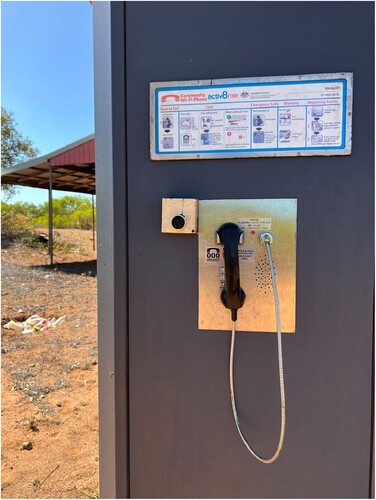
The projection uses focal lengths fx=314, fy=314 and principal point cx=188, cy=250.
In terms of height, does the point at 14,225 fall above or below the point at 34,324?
above

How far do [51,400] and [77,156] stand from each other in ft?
21.7

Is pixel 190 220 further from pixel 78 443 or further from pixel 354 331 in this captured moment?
pixel 78 443

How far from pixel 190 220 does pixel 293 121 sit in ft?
1.53

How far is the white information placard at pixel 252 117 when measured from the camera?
1.01 metres

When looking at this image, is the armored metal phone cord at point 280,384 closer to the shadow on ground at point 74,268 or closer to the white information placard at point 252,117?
the white information placard at point 252,117

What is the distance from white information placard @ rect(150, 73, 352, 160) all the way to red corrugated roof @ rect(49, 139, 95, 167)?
7.26m

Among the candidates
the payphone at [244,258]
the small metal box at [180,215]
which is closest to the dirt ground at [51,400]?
the payphone at [244,258]

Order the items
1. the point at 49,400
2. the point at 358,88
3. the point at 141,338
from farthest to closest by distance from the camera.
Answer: the point at 49,400 < the point at 141,338 < the point at 358,88

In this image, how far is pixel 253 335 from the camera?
108 centimetres

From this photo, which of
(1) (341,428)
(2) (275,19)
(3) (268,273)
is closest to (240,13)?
(2) (275,19)

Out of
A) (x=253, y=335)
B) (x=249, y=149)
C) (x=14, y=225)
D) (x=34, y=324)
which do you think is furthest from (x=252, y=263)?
(x=14, y=225)

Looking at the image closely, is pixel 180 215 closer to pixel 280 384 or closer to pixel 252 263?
pixel 252 263

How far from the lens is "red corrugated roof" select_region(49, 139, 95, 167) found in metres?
7.90

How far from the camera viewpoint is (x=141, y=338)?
1127 millimetres
